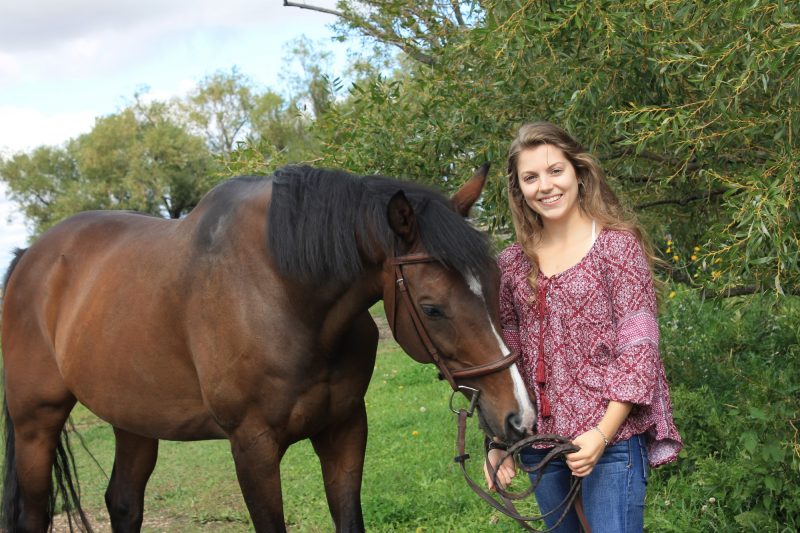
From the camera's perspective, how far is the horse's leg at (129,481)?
4.35m

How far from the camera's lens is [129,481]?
4367 mm

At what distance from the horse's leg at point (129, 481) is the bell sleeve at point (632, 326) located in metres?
3.03

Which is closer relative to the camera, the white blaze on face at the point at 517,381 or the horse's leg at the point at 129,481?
the white blaze on face at the point at 517,381

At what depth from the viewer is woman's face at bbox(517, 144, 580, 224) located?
2.40 metres

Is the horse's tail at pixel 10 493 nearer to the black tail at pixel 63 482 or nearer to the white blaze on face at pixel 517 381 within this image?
the black tail at pixel 63 482

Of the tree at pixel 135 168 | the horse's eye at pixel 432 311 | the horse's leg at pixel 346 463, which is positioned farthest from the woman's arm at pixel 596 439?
the tree at pixel 135 168

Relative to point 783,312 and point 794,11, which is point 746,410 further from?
point 794,11

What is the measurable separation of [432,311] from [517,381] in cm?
38

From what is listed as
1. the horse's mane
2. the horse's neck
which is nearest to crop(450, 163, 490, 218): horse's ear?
the horse's mane

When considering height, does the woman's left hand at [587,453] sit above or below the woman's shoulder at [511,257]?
below

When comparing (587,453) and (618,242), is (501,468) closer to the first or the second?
(587,453)

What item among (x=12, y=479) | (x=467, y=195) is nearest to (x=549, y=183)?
(x=467, y=195)

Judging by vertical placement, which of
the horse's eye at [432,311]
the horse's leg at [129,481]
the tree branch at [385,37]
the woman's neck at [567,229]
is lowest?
the horse's leg at [129,481]

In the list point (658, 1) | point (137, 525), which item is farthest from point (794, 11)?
point (137, 525)
